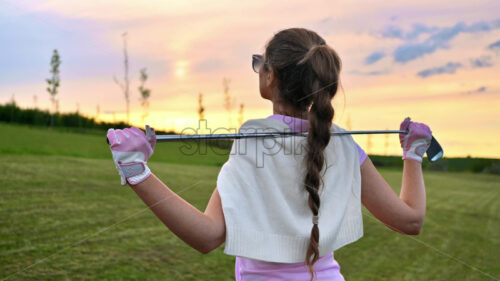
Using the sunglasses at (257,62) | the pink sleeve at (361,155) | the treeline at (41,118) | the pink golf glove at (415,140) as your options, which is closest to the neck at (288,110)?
the sunglasses at (257,62)

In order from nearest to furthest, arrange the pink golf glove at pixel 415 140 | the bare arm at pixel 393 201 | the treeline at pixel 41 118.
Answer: the bare arm at pixel 393 201 → the pink golf glove at pixel 415 140 → the treeline at pixel 41 118

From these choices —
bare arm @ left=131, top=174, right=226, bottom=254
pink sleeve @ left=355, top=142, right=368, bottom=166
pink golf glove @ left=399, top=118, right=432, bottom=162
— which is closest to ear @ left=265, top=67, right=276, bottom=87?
pink sleeve @ left=355, top=142, right=368, bottom=166

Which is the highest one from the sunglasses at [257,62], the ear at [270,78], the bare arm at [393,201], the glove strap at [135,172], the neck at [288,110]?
the sunglasses at [257,62]

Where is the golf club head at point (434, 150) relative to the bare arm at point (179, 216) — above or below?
above

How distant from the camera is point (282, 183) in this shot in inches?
62.4

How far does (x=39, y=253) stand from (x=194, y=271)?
1.43 m

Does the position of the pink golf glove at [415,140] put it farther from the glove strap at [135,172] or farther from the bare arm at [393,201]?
the glove strap at [135,172]

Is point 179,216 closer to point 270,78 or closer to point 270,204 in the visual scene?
point 270,204

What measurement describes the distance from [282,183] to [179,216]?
0.36 meters

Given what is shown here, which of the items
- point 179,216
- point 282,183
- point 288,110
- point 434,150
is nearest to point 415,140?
point 434,150

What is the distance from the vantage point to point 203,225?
5.01ft

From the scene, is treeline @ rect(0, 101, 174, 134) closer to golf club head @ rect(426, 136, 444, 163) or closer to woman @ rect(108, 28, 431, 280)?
golf club head @ rect(426, 136, 444, 163)

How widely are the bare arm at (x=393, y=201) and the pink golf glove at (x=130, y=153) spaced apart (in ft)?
2.65

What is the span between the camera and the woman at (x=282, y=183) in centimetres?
155
